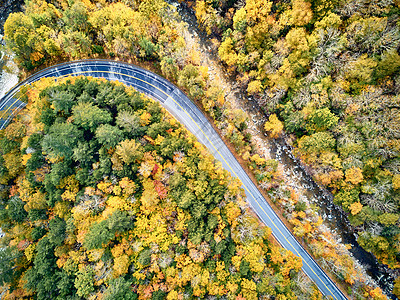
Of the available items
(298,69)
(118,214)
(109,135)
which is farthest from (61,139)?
(298,69)

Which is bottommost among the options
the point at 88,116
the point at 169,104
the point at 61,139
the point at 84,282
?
the point at 84,282

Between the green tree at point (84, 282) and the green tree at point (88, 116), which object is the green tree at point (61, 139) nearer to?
the green tree at point (88, 116)

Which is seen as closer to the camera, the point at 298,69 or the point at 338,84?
the point at 338,84

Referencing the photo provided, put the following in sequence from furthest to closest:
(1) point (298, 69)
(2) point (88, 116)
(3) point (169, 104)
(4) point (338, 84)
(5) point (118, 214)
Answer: (3) point (169, 104)
(1) point (298, 69)
(4) point (338, 84)
(2) point (88, 116)
(5) point (118, 214)

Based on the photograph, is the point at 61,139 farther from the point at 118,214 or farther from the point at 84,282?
the point at 84,282

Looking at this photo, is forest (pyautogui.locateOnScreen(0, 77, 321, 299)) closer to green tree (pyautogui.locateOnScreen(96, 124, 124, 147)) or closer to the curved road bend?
green tree (pyautogui.locateOnScreen(96, 124, 124, 147))

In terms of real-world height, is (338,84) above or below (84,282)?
above
